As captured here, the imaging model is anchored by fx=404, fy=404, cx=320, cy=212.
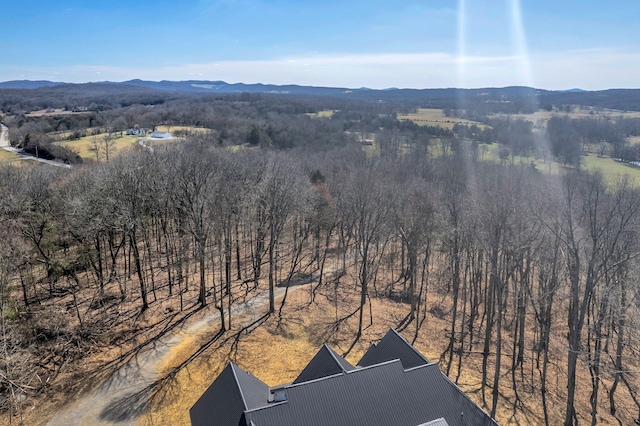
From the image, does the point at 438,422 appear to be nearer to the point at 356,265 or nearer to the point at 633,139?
the point at 356,265

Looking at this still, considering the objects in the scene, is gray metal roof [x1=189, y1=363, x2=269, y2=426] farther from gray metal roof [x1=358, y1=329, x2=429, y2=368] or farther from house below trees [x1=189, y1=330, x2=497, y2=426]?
gray metal roof [x1=358, y1=329, x2=429, y2=368]

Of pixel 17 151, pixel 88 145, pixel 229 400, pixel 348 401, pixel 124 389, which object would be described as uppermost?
pixel 88 145

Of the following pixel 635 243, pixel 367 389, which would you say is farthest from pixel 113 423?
pixel 635 243

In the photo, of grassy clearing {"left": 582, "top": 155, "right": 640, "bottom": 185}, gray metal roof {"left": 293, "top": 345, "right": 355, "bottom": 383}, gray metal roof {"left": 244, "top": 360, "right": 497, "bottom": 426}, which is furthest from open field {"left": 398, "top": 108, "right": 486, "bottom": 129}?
gray metal roof {"left": 244, "top": 360, "right": 497, "bottom": 426}

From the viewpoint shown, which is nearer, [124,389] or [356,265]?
[124,389]

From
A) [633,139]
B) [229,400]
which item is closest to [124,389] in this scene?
[229,400]

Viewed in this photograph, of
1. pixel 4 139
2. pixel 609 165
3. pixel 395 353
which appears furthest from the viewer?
pixel 4 139
